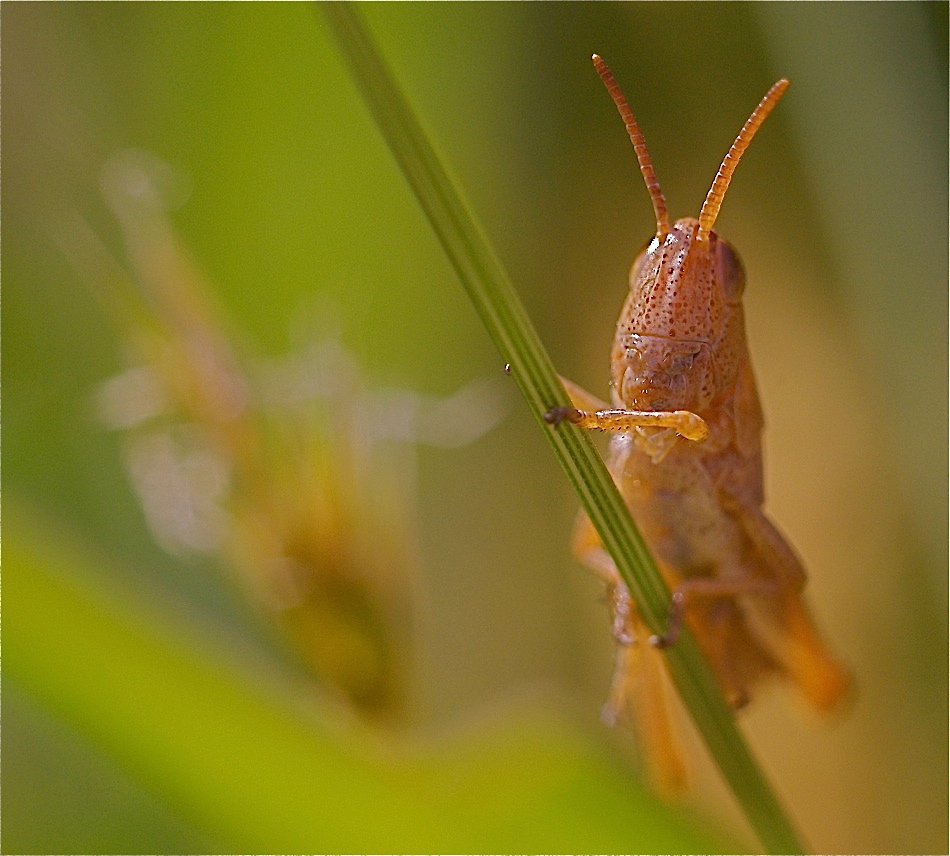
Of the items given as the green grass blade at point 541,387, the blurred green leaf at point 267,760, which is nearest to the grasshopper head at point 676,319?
the green grass blade at point 541,387

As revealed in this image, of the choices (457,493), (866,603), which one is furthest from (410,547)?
(866,603)

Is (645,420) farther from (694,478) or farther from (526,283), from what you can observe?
(526,283)

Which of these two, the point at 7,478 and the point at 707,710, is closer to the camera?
the point at 707,710

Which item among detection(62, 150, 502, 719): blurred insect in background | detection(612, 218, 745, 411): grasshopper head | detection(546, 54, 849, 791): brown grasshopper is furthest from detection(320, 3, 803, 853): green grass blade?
detection(62, 150, 502, 719): blurred insect in background

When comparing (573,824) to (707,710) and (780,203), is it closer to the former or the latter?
(707,710)

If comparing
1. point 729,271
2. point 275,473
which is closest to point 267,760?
point 275,473

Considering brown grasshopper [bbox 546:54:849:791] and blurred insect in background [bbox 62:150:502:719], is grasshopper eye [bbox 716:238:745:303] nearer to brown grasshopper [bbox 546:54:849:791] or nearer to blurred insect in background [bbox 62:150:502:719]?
brown grasshopper [bbox 546:54:849:791]
